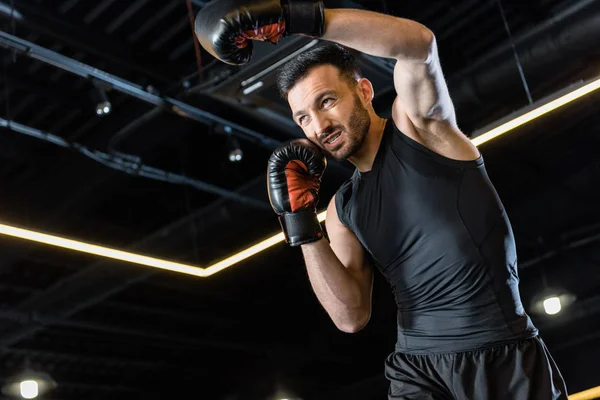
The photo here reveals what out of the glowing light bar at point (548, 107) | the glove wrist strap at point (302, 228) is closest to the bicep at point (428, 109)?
the glove wrist strap at point (302, 228)

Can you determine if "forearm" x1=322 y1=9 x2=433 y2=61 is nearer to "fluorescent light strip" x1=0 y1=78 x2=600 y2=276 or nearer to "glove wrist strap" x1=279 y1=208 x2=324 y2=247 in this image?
"glove wrist strap" x1=279 y1=208 x2=324 y2=247

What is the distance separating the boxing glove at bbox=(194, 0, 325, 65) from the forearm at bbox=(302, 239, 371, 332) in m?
0.55

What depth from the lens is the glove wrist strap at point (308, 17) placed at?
155cm

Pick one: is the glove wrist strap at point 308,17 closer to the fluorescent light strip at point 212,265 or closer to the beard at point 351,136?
the beard at point 351,136

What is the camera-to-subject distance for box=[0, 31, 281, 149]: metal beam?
375 centimetres

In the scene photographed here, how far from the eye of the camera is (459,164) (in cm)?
182

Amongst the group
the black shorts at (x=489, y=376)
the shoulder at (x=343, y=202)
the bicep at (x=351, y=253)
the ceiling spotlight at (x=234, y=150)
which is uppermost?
the ceiling spotlight at (x=234, y=150)

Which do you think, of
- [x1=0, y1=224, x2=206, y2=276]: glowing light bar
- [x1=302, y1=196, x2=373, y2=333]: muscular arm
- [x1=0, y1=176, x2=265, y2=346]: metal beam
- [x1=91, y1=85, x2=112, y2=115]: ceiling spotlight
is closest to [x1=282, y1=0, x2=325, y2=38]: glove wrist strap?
[x1=302, y1=196, x2=373, y2=333]: muscular arm

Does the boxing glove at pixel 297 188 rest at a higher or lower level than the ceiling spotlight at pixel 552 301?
lower

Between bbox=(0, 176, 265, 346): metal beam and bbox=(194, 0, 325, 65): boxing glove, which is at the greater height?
bbox=(0, 176, 265, 346): metal beam

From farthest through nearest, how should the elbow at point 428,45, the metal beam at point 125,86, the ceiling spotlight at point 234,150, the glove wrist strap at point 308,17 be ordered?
the ceiling spotlight at point 234,150 → the metal beam at point 125,86 → the elbow at point 428,45 → the glove wrist strap at point 308,17

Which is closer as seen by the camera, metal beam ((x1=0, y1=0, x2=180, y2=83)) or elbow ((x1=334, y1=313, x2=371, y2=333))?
elbow ((x1=334, y1=313, x2=371, y2=333))

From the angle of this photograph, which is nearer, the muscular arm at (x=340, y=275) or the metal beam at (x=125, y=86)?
the muscular arm at (x=340, y=275)

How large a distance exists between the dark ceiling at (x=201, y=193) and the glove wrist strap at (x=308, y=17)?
1951mm
